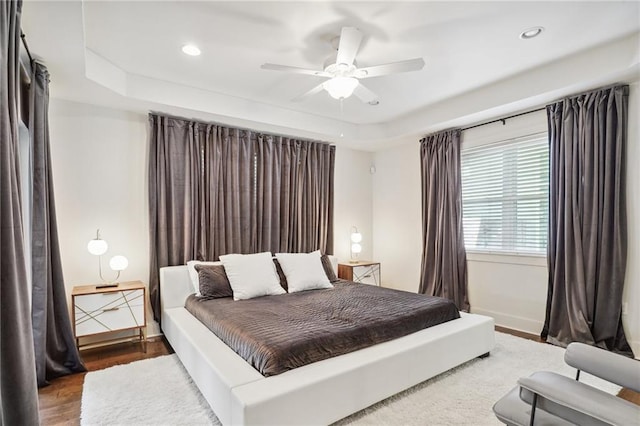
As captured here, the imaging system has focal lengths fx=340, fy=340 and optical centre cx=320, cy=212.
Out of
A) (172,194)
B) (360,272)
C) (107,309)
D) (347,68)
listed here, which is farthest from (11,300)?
(360,272)

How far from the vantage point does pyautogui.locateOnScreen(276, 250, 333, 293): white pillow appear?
3.81 metres

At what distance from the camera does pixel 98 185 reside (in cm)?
356

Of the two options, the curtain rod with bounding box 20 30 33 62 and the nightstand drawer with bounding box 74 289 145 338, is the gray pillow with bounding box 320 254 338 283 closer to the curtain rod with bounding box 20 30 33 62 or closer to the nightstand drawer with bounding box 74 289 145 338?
the nightstand drawer with bounding box 74 289 145 338

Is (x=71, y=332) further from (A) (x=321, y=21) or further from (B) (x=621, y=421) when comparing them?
(B) (x=621, y=421)

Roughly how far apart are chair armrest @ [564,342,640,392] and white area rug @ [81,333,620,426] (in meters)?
0.70

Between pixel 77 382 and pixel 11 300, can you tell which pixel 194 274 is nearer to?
pixel 77 382

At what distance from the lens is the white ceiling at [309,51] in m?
2.34

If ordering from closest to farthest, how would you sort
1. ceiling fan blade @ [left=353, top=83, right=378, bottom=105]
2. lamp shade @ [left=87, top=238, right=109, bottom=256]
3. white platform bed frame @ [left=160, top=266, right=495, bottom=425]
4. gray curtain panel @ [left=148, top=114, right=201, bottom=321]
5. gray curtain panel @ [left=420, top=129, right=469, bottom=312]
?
white platform bed frame @ [left=160, top=266, right=495, bottom=425]
ceiling fan blade @ [left=353, top=83, right=378, bottom=105]
lamp shade @ [left=87, top=238, right=109, bottom=256]
gray curtain panel @ [left=148, top=114, right=201, bottom=321]
gray curtain panel @ [left=420, top=129, right=469, bottom=312]

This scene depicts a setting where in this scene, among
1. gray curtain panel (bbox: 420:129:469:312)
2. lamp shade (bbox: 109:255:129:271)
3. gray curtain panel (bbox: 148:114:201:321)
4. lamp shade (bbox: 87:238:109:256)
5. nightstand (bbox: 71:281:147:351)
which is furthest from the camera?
gray curtain panel (bbox: 420:129:469:312)

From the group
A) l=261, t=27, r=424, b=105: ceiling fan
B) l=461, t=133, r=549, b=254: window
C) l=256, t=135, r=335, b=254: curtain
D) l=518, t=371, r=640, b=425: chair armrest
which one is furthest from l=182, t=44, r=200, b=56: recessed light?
l=461, t=133, r=549, b=254: window

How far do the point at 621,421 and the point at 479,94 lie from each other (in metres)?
3.38

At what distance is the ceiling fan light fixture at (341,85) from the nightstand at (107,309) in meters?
2.60

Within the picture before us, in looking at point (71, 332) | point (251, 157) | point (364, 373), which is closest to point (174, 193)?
point (251, 157)

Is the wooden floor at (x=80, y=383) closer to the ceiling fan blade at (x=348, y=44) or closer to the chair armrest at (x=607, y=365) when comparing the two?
the chair armrest at (x=607, y=365)
